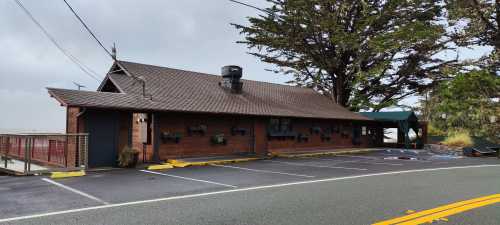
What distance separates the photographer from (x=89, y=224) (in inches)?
228

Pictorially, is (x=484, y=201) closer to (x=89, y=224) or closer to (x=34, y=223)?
(x=89, y=224)

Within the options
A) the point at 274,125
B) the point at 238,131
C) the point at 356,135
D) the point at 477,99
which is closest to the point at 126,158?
the point at 238,131

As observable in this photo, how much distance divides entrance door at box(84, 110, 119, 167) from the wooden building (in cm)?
4

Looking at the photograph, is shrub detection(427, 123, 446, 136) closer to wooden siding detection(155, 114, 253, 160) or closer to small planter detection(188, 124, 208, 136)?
wooden siding detection(155, 114, 253, 160)

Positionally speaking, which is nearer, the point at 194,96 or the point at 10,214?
the point at 10,214

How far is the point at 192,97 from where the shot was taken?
1917cm

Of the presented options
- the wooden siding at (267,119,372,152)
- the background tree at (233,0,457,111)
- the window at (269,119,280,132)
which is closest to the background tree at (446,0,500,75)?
the background tree at (233,0,457,111)

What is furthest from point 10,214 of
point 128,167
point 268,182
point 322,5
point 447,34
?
point 447,34

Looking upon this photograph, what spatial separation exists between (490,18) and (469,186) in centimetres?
2656

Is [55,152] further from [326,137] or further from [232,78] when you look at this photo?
[326,137]

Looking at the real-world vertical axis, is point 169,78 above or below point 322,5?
below

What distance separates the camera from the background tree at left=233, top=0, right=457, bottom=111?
31.2 m

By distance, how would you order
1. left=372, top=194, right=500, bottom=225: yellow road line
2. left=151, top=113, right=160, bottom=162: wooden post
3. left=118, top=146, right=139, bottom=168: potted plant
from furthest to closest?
left=151, top=113, right=160, bottom=162: wooden post → left=118, top=146, right=139, bottom=168: potted plant → left=372, top=194, right=500, bottom=225: yellow road line

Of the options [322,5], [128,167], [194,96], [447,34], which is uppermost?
[322,5]
